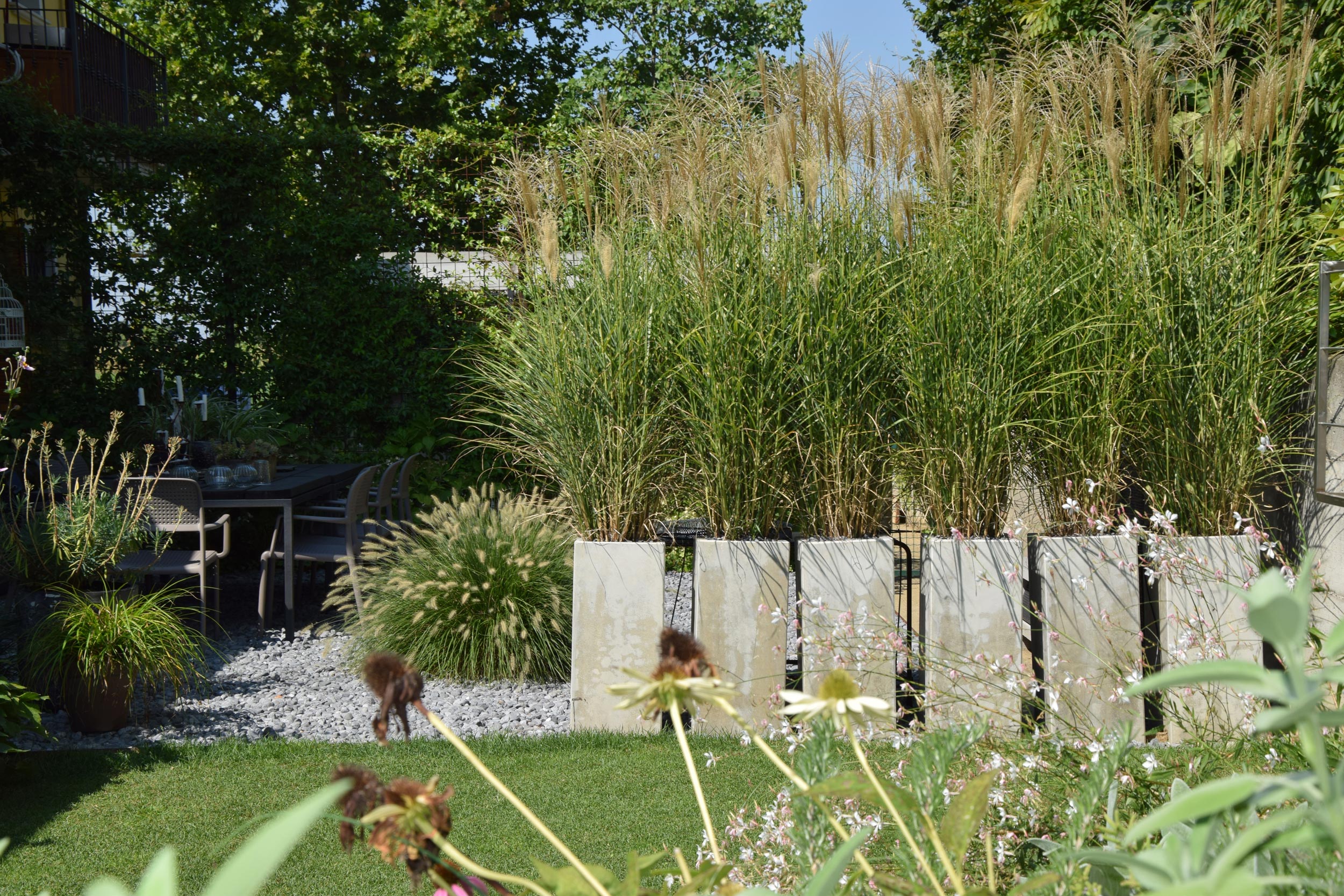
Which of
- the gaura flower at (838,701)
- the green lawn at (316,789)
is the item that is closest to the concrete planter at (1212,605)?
the green lawn at (316,789)

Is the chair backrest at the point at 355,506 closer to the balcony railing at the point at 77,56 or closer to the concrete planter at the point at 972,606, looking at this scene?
the concrete planter at the point at 972,606

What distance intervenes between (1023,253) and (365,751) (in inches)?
110

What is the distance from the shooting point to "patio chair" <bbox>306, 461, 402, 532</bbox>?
6160 mm

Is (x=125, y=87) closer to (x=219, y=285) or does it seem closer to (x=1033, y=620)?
(x=219, y=285)

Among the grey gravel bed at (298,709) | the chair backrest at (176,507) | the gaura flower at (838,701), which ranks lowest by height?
the grey gravel bed at (298,709)

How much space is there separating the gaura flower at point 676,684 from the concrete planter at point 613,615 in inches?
118

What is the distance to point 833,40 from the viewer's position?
4.00 meters

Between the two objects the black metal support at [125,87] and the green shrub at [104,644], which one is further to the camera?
the black metal support at [125,87]

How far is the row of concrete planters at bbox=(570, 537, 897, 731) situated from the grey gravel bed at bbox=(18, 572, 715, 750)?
351mm

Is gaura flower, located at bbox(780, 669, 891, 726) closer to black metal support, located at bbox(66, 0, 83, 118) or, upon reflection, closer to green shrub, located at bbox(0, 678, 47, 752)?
green shrub, located at bbox(0, 678, 47, 752)

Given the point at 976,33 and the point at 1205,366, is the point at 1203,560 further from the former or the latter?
the point at 976,33

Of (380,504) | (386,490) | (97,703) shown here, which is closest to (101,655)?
(97,703)

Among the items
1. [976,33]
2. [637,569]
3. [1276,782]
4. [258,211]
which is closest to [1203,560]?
[637,569]

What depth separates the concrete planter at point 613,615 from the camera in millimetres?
3785
